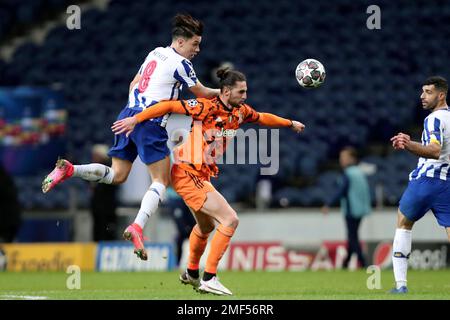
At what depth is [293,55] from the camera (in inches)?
918

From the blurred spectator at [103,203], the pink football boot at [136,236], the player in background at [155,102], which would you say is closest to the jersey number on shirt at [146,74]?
the player in background at [155,102]

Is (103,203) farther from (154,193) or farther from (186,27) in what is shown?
(186,27)

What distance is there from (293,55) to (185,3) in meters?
3.50

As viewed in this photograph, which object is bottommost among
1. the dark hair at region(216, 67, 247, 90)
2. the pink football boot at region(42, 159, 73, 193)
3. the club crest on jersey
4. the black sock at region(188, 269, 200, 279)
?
the black sock at region(188, 269, 200, 279)

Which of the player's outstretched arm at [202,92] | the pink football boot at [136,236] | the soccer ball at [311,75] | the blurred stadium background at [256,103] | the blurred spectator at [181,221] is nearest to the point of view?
the pink football boot at [136,236]

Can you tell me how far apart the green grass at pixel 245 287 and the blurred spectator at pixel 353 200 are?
1113 millimetres

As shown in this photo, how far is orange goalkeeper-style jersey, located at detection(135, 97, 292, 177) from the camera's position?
31.4 ft

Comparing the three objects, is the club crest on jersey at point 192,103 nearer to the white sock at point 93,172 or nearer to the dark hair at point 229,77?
the dark hair at point 229,77

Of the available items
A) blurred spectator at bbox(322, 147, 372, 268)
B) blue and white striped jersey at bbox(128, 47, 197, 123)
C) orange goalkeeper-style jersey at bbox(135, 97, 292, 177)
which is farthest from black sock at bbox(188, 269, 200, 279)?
blurred spectator at bbox(322, 147, 372, 268)

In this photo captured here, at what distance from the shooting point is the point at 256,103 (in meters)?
22.4

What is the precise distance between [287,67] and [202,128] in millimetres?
13827

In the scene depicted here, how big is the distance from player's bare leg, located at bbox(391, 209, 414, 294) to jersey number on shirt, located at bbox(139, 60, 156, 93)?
281 cm

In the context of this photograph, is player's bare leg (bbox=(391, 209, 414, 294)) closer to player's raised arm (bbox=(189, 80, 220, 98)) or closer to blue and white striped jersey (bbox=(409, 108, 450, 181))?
blue and white striped jersey (bbox=(409, 108, 450, 181))

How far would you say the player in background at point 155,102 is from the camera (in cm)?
989
